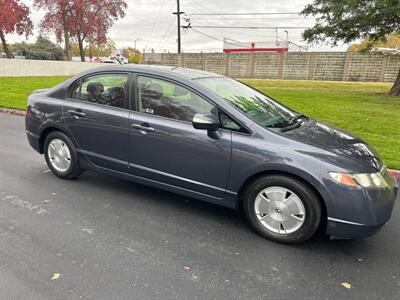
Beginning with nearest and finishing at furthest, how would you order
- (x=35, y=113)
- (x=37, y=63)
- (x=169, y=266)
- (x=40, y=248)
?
(x=169, y=266)
(x=40, y=248)
(x=35, y=113)
(x=37, y=63)

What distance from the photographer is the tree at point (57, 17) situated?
2973cm

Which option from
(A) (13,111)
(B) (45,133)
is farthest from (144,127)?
(A) (13,111)

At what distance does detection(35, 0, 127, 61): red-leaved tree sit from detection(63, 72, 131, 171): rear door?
2996cm

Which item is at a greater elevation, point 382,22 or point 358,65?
point 382,22

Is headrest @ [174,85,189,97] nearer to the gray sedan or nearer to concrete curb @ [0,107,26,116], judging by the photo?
the gray sedan

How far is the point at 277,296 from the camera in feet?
7.98

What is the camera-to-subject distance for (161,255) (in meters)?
2.88

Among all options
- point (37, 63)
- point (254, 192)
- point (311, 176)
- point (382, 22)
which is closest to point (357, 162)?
point (311, 176)

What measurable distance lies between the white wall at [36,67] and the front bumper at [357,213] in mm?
19443

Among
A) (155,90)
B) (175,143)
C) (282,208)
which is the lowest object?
(282,208)

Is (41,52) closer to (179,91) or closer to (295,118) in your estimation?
(179,91)

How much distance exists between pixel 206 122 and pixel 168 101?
2.20 ft

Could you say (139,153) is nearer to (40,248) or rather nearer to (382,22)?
(40,248)

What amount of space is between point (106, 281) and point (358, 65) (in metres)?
31.3
